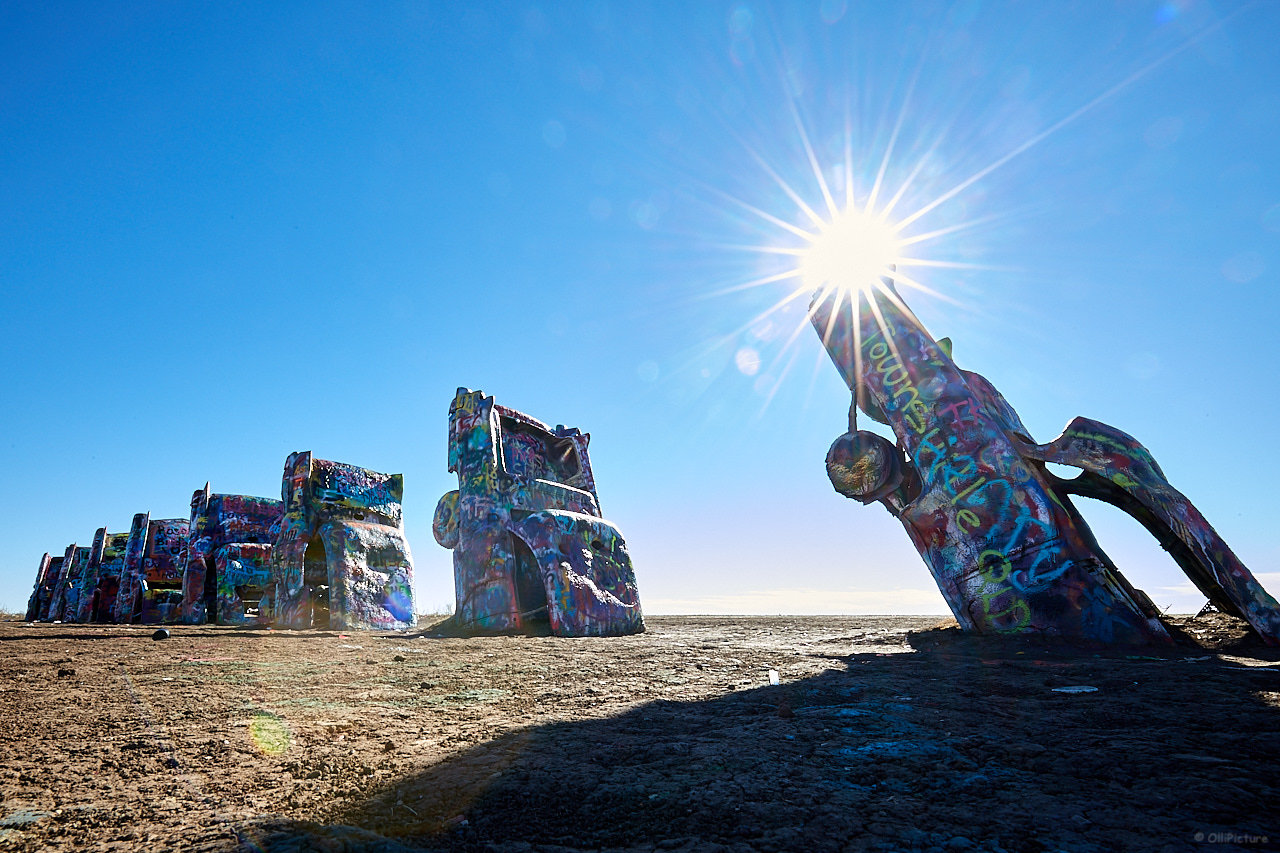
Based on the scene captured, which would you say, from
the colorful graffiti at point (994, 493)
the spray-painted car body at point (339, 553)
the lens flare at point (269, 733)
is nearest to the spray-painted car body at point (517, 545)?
the spray-painted car body at point (339, 553)

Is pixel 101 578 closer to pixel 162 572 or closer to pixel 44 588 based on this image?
pixel 162 572

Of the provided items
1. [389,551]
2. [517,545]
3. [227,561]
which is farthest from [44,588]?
[517,545]

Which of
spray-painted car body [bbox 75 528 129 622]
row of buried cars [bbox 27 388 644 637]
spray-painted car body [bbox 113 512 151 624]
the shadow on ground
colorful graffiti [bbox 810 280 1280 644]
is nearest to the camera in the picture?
the shadow on ground

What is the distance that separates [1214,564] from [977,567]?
1.78 meters

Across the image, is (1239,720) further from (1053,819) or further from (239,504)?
(239,504)

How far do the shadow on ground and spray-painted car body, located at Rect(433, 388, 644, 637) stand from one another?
5456 mm

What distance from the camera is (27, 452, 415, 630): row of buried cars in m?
11.1

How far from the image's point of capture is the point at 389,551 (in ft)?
38.8

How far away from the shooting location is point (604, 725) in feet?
8.80

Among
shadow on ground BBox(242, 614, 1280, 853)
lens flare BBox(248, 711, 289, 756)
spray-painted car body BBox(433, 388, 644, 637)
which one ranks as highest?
spray-painted car body BBox(433, 388, 644, 637)

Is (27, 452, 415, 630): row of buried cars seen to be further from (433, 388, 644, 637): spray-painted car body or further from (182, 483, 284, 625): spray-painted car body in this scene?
(433, 388, 644, 637): spray-painted car body

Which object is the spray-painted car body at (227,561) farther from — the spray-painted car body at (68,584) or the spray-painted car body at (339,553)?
the spray-painted car body at (68,584)

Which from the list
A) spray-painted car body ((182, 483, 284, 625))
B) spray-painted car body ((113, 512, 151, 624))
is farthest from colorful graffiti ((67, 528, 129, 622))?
spray-painted car body ((182, 483, 284, 625))

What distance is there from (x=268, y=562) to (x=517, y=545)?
9.25 metres
